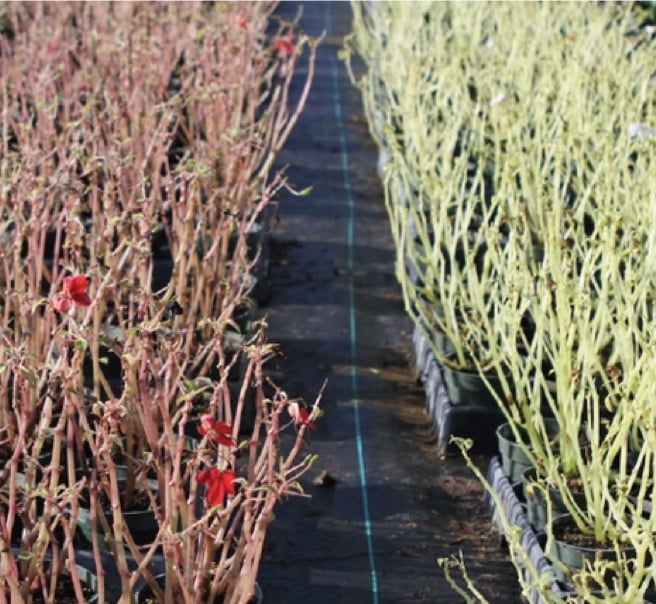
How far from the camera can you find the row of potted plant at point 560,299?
2.94 m

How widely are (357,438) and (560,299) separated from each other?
1.20 metres

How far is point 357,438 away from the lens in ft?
13.4

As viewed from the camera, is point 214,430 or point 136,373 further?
point 136,373

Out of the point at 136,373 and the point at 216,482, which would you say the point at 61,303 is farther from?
the point at 136,373

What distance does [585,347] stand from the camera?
302cm

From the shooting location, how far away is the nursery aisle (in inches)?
131

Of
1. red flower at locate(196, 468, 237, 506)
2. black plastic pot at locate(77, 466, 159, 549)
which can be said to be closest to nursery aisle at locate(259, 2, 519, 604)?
black plastic pot at locate(77, 466, 159, 549)

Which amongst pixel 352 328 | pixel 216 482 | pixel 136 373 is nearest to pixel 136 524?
pixel 136 373

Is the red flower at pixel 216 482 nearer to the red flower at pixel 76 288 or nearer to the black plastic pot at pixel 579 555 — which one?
the red flower at pixel 76 288

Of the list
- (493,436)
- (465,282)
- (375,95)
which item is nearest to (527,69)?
(465,282)

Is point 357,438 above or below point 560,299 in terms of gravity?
below

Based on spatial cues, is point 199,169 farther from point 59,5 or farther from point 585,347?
point 59,5

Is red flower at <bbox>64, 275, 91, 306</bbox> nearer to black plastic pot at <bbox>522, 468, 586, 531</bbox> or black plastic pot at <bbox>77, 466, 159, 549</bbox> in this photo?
black plastic pot at <bbox>77, 466, 159, 549</bbox>

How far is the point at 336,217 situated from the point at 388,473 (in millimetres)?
2485
